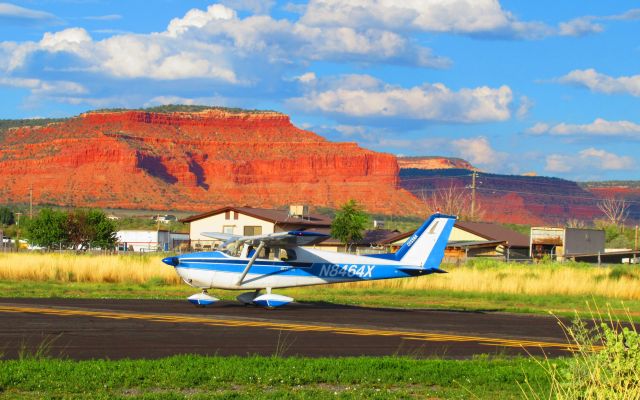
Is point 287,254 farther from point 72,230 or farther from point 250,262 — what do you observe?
point 72,230

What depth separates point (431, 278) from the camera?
3866cm

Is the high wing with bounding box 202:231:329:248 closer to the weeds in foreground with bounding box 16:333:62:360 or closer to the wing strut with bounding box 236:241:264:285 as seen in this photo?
the wing strut with bounding box 236:241:264:285

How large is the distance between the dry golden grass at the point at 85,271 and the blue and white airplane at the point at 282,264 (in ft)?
37.0

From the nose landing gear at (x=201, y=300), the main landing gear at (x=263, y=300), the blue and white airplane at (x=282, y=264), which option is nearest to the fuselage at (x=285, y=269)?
the blue and white airplane at (x=282, y=264)

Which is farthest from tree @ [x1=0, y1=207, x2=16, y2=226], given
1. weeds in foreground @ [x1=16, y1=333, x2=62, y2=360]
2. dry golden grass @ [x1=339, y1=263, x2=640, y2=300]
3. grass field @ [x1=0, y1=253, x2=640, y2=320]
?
weeds in foreground @ [x1=16, y1=333, x2=62, y2=360]

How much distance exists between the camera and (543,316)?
2744cm

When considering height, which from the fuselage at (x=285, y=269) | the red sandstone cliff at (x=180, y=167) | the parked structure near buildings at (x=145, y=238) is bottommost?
the parked structure near buildings at (x=145, y=238)

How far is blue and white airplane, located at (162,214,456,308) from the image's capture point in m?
26.8

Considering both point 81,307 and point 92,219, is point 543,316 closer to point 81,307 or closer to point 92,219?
point 81,307

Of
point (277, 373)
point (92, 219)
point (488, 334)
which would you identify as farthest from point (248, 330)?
point (92, 219)

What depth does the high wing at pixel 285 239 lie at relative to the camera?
26.1 metres

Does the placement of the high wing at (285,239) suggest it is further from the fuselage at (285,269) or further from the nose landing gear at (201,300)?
the nose landing gear at (201,300)

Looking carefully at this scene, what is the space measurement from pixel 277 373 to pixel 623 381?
215 inches

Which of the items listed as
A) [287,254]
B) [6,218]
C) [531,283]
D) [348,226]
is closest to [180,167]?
[6,218]
